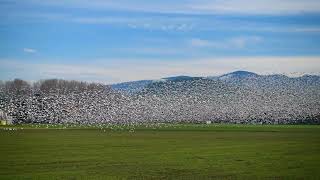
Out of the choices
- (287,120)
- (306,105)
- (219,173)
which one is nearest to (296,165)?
(219,173)

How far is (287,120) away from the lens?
566 feet

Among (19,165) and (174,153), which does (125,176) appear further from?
(174,153)

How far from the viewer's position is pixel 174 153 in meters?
49.8

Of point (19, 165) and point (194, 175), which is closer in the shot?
point (194, 175)

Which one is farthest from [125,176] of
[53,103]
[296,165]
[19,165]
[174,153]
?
[53,103]

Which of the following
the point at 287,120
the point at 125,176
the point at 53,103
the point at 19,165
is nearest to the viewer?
the point at 125,176

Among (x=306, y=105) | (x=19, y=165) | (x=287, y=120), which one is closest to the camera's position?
(x=19, y=165)

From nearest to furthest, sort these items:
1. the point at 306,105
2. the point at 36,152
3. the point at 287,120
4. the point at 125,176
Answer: the point at 125,176 → the point at 36,152 → the point at 287,120 → the point at 306,105

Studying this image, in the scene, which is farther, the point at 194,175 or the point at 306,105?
the point at 306,105

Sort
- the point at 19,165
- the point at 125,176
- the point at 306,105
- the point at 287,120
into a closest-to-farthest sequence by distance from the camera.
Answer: the point at 125,176
the point at 19,165
the point at 287,120
the point at 306,105

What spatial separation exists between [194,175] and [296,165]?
8632 millimetres

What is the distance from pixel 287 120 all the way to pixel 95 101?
6088 cm

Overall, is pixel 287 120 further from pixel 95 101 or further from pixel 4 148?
pixel 4 148

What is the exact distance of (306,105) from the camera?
651 feet
